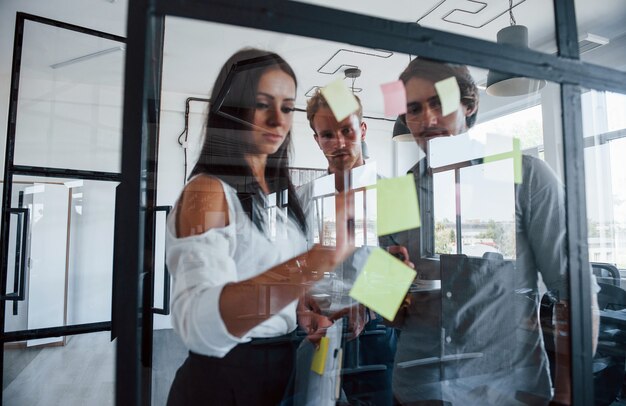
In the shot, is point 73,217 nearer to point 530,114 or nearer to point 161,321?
point 161,321

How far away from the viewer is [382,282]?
3.05 ft

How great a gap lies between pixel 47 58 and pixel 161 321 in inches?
109

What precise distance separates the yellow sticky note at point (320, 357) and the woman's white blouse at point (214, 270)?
21 centimetres

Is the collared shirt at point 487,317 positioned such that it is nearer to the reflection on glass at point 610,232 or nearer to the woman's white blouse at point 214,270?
the reflection on glass at point 610,232

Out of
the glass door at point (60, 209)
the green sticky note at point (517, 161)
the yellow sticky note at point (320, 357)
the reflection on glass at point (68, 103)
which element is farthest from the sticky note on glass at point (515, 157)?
the reflection on glass at point (68, 103)

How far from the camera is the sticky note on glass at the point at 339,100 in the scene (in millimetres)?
899

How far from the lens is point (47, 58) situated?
2730 millimetres

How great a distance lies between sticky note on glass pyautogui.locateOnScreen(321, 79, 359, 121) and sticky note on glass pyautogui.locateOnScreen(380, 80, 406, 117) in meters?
0.08

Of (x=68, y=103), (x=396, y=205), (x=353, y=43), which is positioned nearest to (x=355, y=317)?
(x=396, y=205)

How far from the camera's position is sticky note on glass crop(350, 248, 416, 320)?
0.95 meters

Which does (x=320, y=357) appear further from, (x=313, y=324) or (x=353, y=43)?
(x=353, y=43)

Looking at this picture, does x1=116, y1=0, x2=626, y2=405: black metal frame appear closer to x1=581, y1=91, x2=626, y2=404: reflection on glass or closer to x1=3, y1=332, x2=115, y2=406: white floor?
x1=581, y1=91, x2=626, y2=404: reflection on glass

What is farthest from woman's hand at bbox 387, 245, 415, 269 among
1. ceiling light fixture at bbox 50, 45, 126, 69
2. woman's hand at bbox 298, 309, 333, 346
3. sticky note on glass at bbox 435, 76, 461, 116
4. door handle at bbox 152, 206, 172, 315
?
ceiling light fixture at bbox 50, 45, 126, 69

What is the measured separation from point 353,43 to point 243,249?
45 centimetres
